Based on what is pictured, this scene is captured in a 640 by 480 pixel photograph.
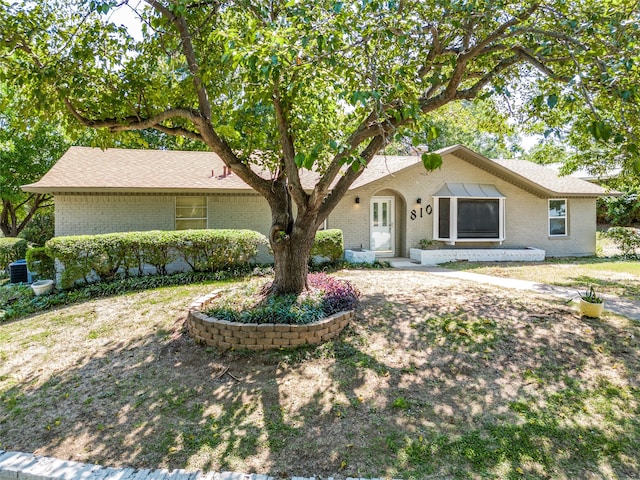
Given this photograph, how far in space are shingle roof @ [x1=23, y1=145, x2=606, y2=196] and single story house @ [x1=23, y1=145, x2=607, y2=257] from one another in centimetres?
3

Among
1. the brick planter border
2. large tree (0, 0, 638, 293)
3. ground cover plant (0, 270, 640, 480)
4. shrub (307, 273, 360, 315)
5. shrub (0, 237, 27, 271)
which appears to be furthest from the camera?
shrub (0, 237, 27, 271)

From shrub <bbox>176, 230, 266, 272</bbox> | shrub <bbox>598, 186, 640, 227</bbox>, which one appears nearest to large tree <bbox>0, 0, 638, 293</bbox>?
shrub <bbox>176, 230, 266, 272</bbox>

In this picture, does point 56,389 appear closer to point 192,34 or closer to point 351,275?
point 192,34

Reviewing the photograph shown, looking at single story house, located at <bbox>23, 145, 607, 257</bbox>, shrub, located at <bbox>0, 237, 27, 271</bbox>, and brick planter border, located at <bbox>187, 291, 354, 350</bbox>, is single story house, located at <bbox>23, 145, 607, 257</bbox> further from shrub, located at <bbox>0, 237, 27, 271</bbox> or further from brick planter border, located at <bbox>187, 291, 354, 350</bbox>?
brick planter border, located at <bbox>187, 291, 354, 350</bbox>

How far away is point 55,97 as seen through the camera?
18.4ft

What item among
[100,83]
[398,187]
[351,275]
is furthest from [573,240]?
[100,83]

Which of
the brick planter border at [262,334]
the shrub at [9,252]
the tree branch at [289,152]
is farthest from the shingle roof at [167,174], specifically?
the brick planter border at [262,334]

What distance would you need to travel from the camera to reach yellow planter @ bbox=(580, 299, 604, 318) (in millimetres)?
5855

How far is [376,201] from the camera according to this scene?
45.4 feet

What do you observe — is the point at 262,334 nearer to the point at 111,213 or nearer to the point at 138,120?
the point at 138,120

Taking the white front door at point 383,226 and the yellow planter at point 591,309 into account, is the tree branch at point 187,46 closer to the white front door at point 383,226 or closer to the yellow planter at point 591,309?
the yellow planter at point 591,309

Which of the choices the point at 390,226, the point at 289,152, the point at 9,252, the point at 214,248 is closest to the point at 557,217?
the point at 390,226

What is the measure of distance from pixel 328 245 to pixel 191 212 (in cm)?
466

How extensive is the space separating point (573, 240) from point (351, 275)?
11.1m
